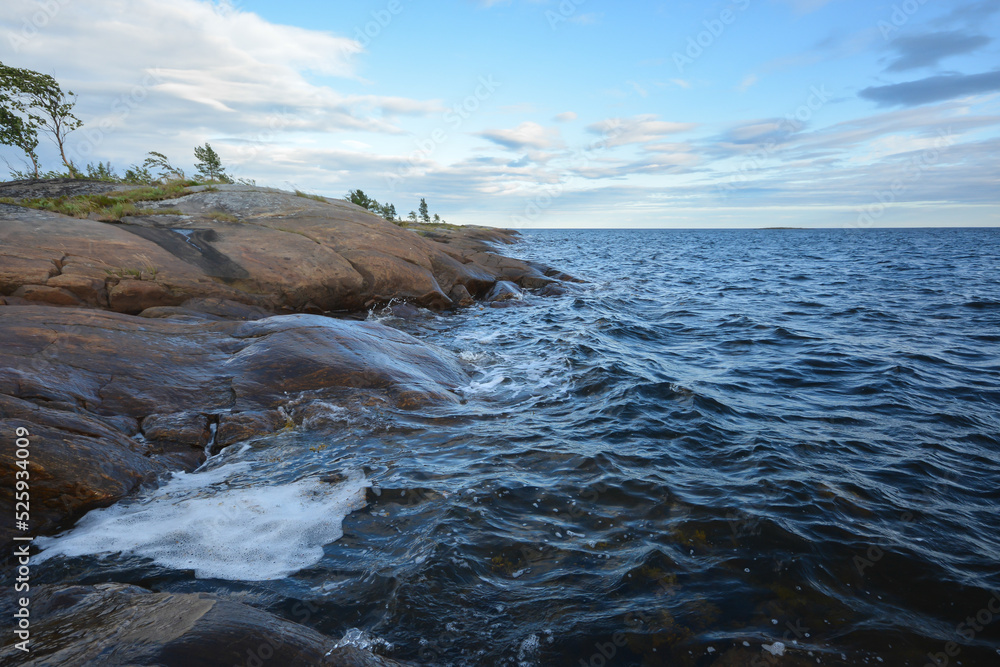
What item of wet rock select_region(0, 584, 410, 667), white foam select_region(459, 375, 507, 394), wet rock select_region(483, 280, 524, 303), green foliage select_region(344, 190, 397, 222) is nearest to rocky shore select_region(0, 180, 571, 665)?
wet rock select_region(0, 584, 410, 667)

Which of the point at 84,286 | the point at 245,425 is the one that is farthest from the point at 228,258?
the point at 245,425

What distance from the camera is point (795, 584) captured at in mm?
4320

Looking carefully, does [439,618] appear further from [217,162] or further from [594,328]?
[217,162]

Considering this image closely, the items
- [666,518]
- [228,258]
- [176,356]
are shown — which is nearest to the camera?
[666,518]

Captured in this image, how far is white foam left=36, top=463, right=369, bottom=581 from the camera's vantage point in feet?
14.8

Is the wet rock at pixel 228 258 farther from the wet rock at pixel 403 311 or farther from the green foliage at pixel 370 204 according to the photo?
the green foliage at pixel 370 204

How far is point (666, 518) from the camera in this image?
5.33 meters

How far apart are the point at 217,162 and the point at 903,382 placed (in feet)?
125

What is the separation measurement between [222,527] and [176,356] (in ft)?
13.7

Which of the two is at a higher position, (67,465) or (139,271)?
(139,271)

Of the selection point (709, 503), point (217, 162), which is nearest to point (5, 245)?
point (709, 503)

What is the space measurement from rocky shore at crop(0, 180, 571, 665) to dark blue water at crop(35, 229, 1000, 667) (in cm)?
81

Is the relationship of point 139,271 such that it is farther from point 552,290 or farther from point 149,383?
point 552,290

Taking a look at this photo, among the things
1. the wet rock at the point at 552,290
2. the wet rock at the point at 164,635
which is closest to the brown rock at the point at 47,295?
the wet rock at the point at 164,635
